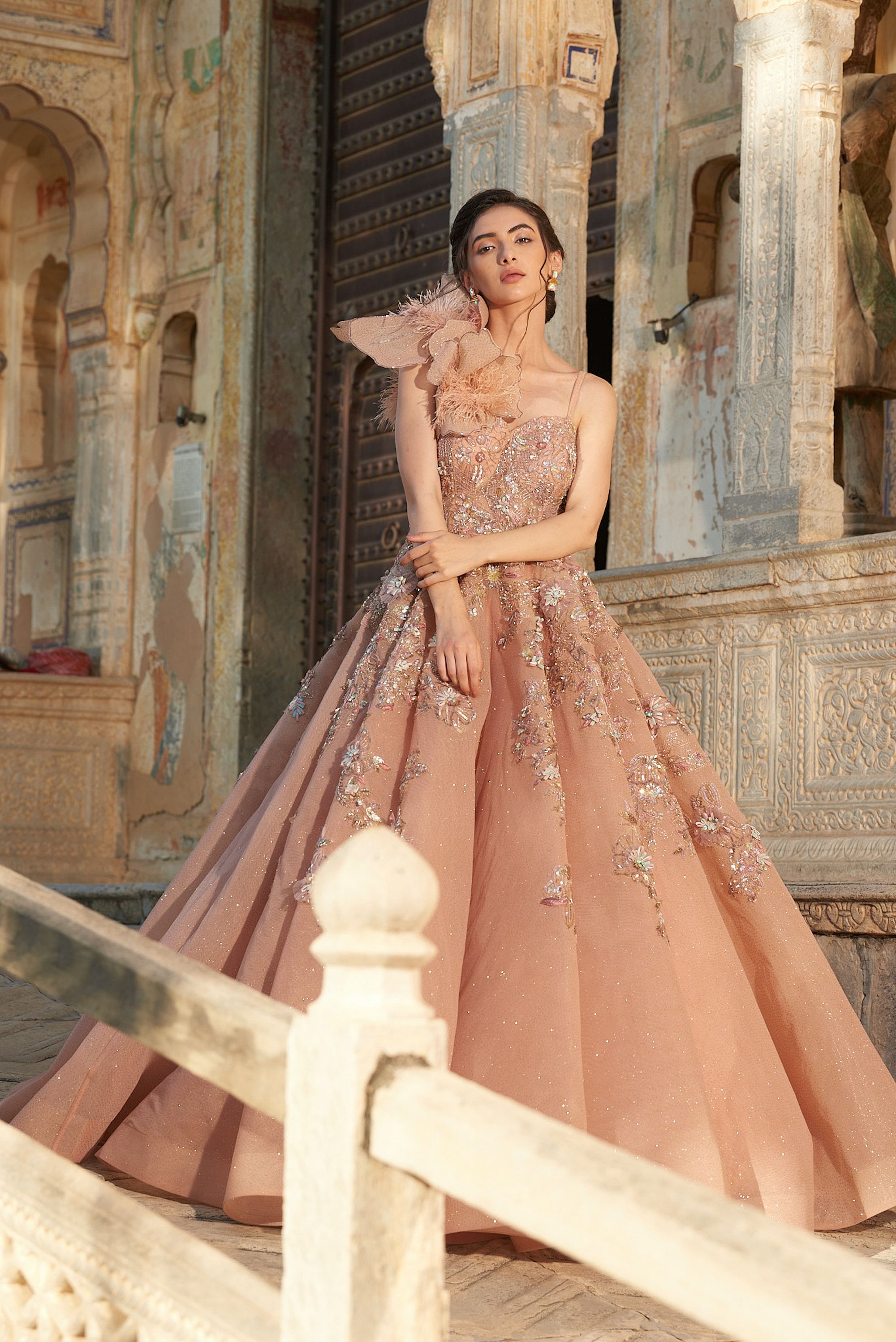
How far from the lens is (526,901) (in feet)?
9.92

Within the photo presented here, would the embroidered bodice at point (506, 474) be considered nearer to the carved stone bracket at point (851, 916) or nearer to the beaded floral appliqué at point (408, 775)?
the beaded floral appliqué at point (408, 775)

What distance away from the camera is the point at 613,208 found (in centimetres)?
782

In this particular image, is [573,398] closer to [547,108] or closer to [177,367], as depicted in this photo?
[547,108]

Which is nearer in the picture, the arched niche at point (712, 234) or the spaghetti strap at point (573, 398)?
the spaghetti strap at point (573, 398)

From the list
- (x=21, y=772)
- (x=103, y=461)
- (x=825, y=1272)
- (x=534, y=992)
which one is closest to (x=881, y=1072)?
(x=534, y=992)

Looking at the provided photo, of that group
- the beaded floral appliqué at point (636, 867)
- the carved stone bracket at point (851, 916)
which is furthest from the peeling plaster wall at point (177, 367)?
the beaded floral appliqué at point (636, 867)

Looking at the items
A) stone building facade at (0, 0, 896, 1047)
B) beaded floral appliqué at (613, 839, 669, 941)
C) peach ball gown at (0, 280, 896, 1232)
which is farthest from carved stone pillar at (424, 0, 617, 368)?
beaded floral appliqué at (613, 839, 669, 941)

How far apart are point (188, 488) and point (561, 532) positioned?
652cm

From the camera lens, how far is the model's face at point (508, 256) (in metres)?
3.53

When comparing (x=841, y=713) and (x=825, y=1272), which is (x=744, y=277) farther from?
(x=825, y=1272)

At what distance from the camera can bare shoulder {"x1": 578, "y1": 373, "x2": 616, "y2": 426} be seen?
3531 millimetres

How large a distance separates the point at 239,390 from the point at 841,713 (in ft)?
17.5

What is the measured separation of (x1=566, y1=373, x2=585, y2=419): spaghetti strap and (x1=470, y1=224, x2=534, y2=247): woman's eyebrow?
317mm

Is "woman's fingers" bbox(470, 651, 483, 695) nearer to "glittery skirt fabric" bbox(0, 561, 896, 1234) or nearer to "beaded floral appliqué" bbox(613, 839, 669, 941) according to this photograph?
"glittery skirt fabric" bbox(0, 561, 896, 1234)
